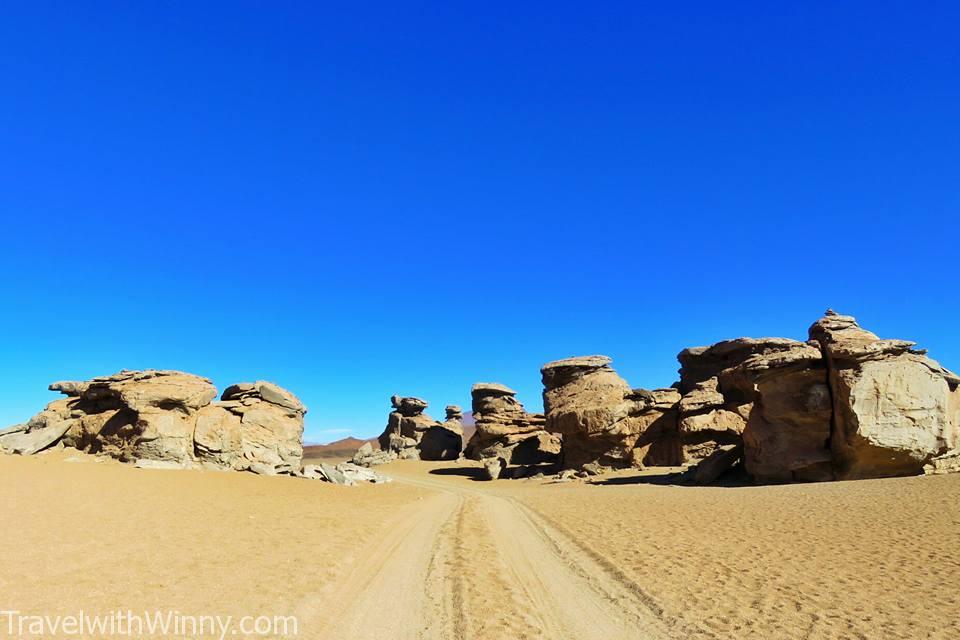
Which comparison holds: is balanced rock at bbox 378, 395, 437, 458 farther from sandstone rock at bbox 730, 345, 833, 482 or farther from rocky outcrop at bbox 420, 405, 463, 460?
sandstone rock at bbox 730, 345, 833, 482

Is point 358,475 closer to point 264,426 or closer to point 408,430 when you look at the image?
point 264,426

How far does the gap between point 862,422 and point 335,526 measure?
86.1 feet

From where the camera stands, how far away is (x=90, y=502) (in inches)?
647

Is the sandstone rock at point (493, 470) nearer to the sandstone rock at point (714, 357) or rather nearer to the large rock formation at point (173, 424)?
the large rock formation at point (173, 424)

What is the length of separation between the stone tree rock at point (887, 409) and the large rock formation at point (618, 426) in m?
14.9

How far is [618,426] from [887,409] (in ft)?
61.9

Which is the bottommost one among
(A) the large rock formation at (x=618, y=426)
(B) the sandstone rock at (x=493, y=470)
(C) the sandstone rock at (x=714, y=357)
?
(B) the sandstone rock at (x=493, y=470)

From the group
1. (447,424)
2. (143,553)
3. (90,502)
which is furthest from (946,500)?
(447,424)

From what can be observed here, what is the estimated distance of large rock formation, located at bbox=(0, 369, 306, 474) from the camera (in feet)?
93.2

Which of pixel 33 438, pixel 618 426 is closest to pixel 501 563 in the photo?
pixel 618 426

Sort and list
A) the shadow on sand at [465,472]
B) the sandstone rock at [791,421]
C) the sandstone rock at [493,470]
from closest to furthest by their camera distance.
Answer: the sandstone rock at [791,421], the sandstone rock at [493,470], the shadow on sand at [465,472]

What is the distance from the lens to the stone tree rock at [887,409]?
25141 mm

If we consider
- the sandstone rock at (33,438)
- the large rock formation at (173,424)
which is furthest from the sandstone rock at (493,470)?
the sandstone rock at (33,438)

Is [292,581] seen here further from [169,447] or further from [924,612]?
[169,447]
